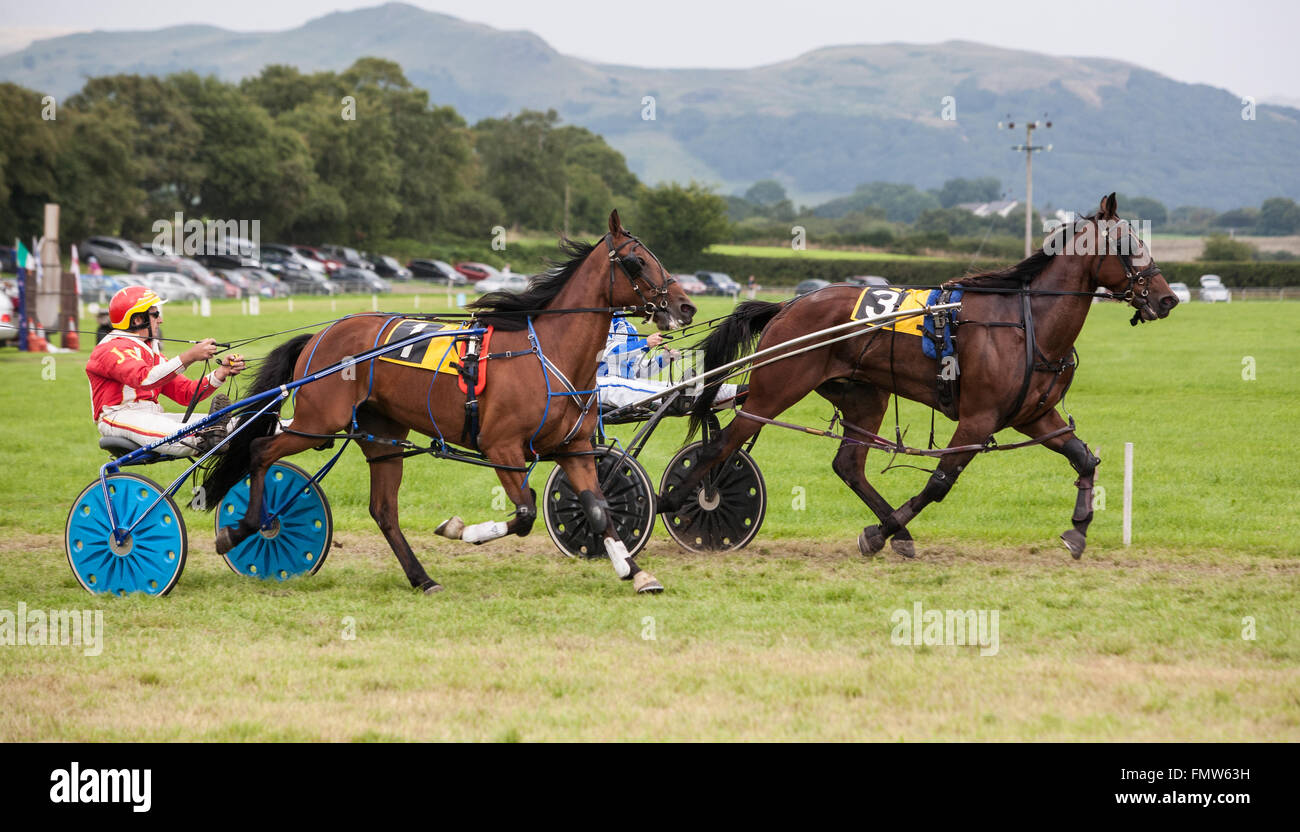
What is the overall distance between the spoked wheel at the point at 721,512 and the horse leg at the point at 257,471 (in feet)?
8.51

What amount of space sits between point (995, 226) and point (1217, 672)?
12623 cm

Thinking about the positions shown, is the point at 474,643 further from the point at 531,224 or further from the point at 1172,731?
the point at 531,224

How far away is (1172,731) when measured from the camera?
15.0ft

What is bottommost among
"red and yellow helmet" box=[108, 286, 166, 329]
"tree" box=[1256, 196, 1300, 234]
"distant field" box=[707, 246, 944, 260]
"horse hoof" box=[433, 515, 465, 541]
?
"horse hoof" box=[433, 515, 465, 541]

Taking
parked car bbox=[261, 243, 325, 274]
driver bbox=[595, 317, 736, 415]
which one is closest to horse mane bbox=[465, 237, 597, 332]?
driver bbox=[595, 317, 736, 415]

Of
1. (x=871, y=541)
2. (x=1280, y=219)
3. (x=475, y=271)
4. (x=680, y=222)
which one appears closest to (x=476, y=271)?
(x=475, y=271)

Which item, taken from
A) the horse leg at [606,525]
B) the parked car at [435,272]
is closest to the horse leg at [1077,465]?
the horse leg at [606,525]

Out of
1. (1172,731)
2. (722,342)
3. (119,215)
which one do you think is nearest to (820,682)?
(1172,731)

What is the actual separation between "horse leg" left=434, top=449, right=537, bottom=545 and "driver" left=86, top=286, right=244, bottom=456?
170cm

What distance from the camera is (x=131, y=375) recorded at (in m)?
7.46

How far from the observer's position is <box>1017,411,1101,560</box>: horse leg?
26.7 ft

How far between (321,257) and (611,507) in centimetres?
5713
